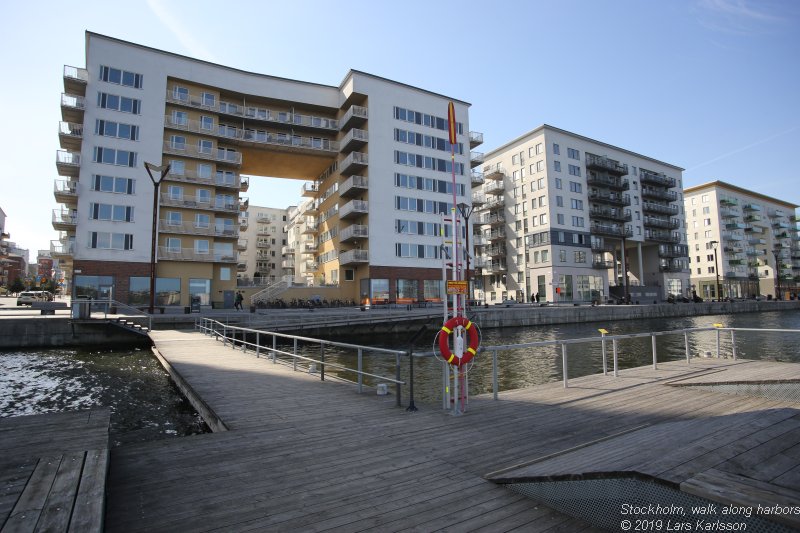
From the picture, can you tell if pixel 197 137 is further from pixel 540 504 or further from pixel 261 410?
pixel 540 504

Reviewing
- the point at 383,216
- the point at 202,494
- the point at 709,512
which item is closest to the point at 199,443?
the point at 202,494

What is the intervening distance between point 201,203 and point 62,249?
1205 cm

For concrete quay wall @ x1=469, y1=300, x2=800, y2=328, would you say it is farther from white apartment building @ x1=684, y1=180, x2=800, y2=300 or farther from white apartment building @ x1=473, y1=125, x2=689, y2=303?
white apartment building @ x1=684, y1=180, x2=800, y2=300

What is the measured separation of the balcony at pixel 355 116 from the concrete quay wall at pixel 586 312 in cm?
2475

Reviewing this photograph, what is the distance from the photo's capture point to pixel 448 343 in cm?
668

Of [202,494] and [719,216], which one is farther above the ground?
[719,216]

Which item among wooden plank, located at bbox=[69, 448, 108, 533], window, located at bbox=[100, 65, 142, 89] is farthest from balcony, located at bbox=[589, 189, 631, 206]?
wooden plank, located at bbox=[69, 448, 108, 533]

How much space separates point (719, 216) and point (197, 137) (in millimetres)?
100600

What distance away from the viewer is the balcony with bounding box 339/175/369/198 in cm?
4688

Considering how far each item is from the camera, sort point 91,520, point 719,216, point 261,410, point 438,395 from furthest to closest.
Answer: point 719,216 < point 438,395 < point 261,410 < point 91,520

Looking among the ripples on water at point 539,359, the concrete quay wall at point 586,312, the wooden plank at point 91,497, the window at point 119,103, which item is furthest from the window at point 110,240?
the wooden plank at point 91,497

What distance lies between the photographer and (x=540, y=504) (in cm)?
380

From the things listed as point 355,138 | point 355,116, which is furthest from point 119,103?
point 355,116

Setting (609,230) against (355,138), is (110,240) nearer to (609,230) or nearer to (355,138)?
(355,138)
